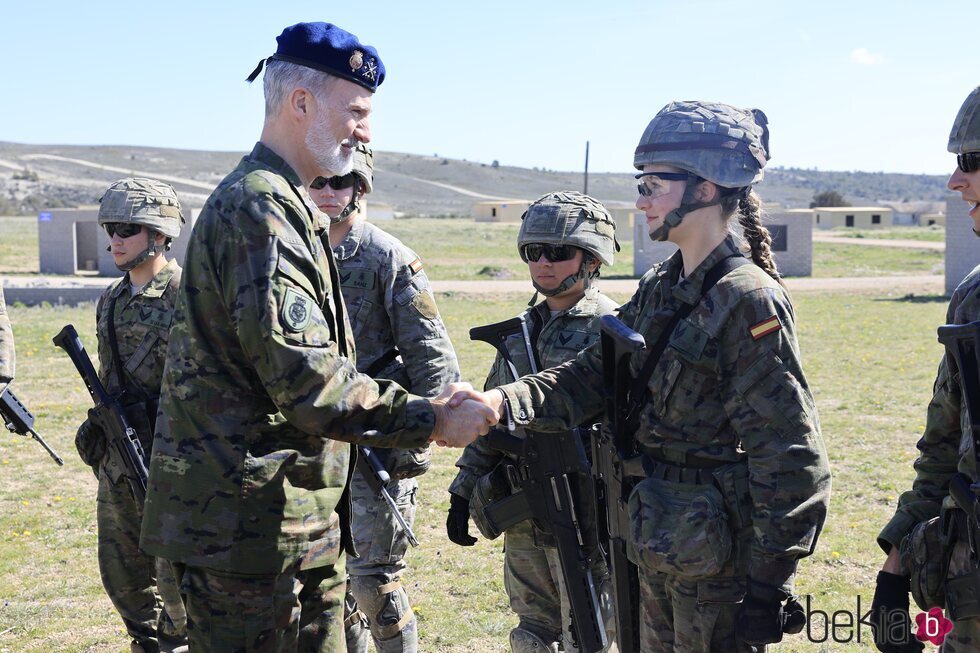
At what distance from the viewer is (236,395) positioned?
9.86 ft

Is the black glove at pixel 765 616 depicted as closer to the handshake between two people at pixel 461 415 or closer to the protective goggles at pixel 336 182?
the handshake between two people at pixel 461 415

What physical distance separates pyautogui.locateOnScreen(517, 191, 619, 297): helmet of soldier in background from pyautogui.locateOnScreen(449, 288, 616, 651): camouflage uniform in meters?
0.17

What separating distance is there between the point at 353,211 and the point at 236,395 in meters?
1.98

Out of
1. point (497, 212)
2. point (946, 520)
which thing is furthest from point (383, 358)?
point (497, 212)

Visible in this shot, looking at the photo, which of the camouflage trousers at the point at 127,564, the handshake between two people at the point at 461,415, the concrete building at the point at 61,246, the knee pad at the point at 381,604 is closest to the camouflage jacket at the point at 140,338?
the camouflage trousers at the point at 127,564

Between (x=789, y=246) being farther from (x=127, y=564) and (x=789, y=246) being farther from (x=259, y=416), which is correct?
(x=259, y=416)

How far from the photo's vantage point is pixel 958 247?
26422 millimetres

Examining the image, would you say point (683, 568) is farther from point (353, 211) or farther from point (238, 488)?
point (353, 211)

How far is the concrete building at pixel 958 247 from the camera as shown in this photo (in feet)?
85.2

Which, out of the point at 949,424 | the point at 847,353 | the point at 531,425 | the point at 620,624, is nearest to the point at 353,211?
the point at 531,425

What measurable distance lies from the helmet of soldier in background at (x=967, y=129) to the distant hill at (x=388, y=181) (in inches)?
2816

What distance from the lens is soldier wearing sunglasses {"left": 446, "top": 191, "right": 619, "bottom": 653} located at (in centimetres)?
455

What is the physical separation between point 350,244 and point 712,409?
2028 mm

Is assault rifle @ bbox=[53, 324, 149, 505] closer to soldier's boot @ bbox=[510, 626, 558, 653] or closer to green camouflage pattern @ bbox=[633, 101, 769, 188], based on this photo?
soldier's boot @ bbox=[510, 626, 558, 653]
